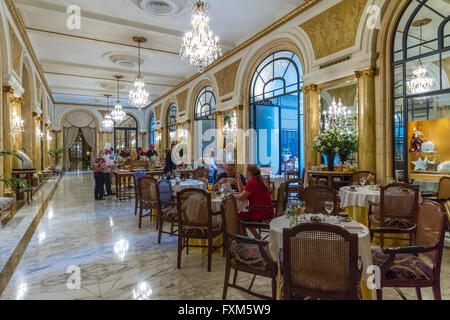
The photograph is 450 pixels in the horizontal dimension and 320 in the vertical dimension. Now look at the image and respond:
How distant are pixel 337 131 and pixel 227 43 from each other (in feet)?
17.3

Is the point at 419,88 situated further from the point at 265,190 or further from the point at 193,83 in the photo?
the point at 193,83

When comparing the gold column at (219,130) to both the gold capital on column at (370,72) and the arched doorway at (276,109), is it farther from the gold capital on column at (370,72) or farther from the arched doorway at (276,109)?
the gold capital on column at (370,72)

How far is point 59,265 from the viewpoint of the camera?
3.60 metres

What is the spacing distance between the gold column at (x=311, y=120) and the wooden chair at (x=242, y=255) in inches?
174

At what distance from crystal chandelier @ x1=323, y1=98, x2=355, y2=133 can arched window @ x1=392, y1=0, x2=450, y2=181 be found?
928mm

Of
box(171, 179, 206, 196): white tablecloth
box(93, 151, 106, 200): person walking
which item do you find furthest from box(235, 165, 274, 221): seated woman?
box(93, 151, 106, 200): person walking

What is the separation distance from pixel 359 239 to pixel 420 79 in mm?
4609

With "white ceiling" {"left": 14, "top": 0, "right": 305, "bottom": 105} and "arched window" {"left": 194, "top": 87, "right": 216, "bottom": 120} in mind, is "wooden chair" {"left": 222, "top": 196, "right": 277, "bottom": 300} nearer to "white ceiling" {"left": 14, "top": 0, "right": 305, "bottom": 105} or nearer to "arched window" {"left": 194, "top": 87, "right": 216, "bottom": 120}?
"white ceiling" {"left": 14, "top": 0, "right": 305, "bottom": 105}

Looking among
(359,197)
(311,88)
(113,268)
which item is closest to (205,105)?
(311,88)

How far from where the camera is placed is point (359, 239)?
2.21 metres

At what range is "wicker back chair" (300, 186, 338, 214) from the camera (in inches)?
143

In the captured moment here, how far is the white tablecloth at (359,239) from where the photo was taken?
2.21 metres
